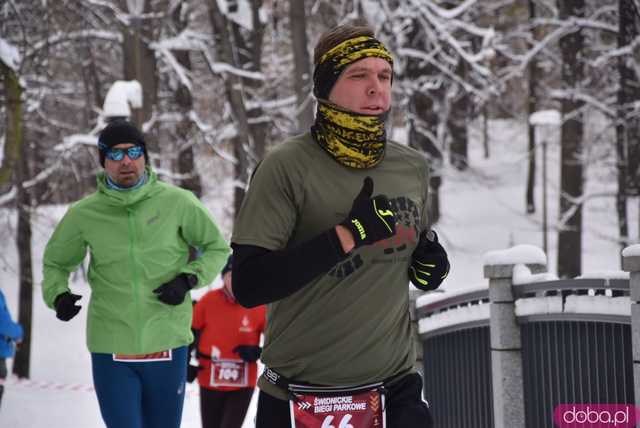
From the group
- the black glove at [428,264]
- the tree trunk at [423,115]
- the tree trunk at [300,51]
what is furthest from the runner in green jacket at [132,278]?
the tree trunk at [423,115]

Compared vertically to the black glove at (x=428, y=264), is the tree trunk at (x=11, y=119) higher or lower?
higher

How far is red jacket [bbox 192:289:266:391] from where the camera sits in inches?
287

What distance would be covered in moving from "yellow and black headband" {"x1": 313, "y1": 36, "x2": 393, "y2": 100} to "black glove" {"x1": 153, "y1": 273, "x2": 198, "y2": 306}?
242cm

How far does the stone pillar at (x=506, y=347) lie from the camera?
674cm

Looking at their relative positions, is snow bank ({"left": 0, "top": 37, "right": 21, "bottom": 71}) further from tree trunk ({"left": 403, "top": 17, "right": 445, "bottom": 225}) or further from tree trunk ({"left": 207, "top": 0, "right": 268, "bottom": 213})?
tree trunk ({"left": 403, "top": 17, "right": 445, "bottom": 225})

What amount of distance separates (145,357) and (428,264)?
99.8 inches

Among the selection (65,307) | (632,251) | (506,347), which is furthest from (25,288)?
(632,251)

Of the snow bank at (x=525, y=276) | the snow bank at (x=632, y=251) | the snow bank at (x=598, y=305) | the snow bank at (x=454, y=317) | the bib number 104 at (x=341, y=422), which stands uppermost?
the snow bank at (x=525, y=276)

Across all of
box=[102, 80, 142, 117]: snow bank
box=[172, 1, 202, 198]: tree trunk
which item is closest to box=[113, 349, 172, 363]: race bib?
box=[102, 80, 142, 117]: snow bank

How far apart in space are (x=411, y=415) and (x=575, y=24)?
19.3 meters

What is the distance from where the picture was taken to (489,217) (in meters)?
33.0

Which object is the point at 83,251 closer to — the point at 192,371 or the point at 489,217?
the point at 192,371

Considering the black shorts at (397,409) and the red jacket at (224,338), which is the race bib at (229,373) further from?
the black shorts at (397,409)

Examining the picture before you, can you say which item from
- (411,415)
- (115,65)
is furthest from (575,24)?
(411,415)
